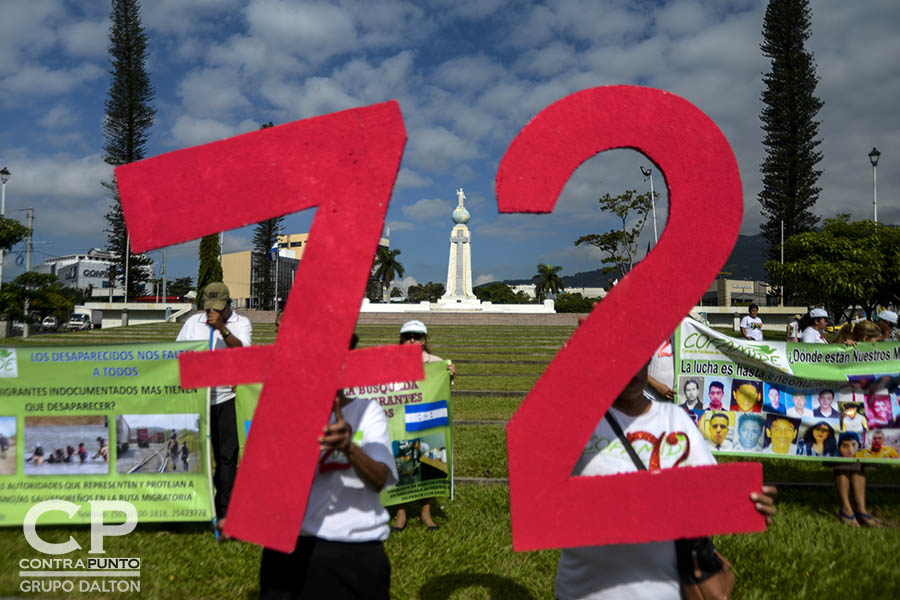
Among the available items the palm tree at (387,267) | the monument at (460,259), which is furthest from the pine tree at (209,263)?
the palm tree at (387,267)

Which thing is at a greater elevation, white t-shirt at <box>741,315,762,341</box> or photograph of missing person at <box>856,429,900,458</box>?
white t-shirt at <box>741,315,762,341</box>

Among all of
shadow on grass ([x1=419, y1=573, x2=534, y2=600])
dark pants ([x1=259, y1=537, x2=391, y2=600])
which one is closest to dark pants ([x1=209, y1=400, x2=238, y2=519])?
shadow on grass ([x1=419, y1=573, x2=534, y2=600])

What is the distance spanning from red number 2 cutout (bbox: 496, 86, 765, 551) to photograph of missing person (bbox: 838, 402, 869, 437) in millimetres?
4097

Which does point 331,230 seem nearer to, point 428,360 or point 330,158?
point 330,158

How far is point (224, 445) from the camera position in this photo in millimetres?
4695

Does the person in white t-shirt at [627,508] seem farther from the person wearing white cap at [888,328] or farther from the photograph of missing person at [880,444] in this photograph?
the person wearing white cap at [888,328]

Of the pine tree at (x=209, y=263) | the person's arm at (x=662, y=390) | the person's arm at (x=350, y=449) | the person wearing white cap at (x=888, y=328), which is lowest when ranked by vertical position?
the person's arm at (x=662, y=390)

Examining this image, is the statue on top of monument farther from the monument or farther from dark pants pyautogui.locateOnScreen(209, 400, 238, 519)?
dark pants pyautogui.locateOnScreen(209, 400, 238, 519)

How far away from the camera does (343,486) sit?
6.92ft

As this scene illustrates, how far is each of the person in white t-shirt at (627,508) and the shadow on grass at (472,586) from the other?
1.65 m

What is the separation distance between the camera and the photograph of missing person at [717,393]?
5.47 meters

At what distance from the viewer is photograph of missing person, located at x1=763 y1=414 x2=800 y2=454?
530 cm

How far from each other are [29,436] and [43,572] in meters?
1.14

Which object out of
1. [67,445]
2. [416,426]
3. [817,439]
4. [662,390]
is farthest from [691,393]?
[67,445]
